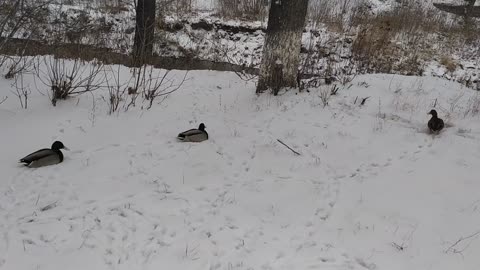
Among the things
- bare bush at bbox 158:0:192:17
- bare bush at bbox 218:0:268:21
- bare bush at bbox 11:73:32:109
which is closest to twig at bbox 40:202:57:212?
bare bush at bbox 11:73:32:109

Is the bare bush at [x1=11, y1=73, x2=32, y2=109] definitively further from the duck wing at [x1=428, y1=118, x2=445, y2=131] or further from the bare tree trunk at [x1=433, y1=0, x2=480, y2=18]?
the bare tree trunk at [x1=433, y1=0, x2=480, y2=18]

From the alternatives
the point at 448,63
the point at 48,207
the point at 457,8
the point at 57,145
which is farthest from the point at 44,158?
the point at 457,8

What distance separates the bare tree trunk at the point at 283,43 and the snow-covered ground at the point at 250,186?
0.34 meters

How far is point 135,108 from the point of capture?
5.86 m

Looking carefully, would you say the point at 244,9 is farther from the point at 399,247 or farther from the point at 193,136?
the point at 399,247

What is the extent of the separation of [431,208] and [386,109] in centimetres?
224

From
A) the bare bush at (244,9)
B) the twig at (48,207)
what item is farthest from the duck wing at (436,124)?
the bare bush at (244,9)

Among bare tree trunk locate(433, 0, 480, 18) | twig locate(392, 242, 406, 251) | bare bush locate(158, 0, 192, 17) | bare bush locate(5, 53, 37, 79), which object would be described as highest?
bare tree trunk locate(433, 0, 480, 18)

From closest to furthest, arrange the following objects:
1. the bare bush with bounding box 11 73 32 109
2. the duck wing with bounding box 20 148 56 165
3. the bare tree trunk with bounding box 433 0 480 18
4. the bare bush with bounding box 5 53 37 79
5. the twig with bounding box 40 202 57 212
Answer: the twig with bounding box 40 202 57 212
the duck wing with bounding box 20 148 56 165
the bare bush with bounding box 11 73 32 109
the bare bush with bounding box 5 53 37 79
the bare tree trunk with bounding box 433 0 480 18

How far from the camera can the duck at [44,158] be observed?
397cm

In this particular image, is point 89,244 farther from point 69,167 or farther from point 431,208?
point 431,208

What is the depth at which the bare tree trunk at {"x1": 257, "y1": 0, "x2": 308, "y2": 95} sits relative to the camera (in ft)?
19.4

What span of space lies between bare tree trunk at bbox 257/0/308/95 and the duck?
3.26 metres

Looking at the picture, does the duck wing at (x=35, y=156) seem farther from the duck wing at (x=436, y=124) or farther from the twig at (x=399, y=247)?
the duck wing at (x=436, y=124)
